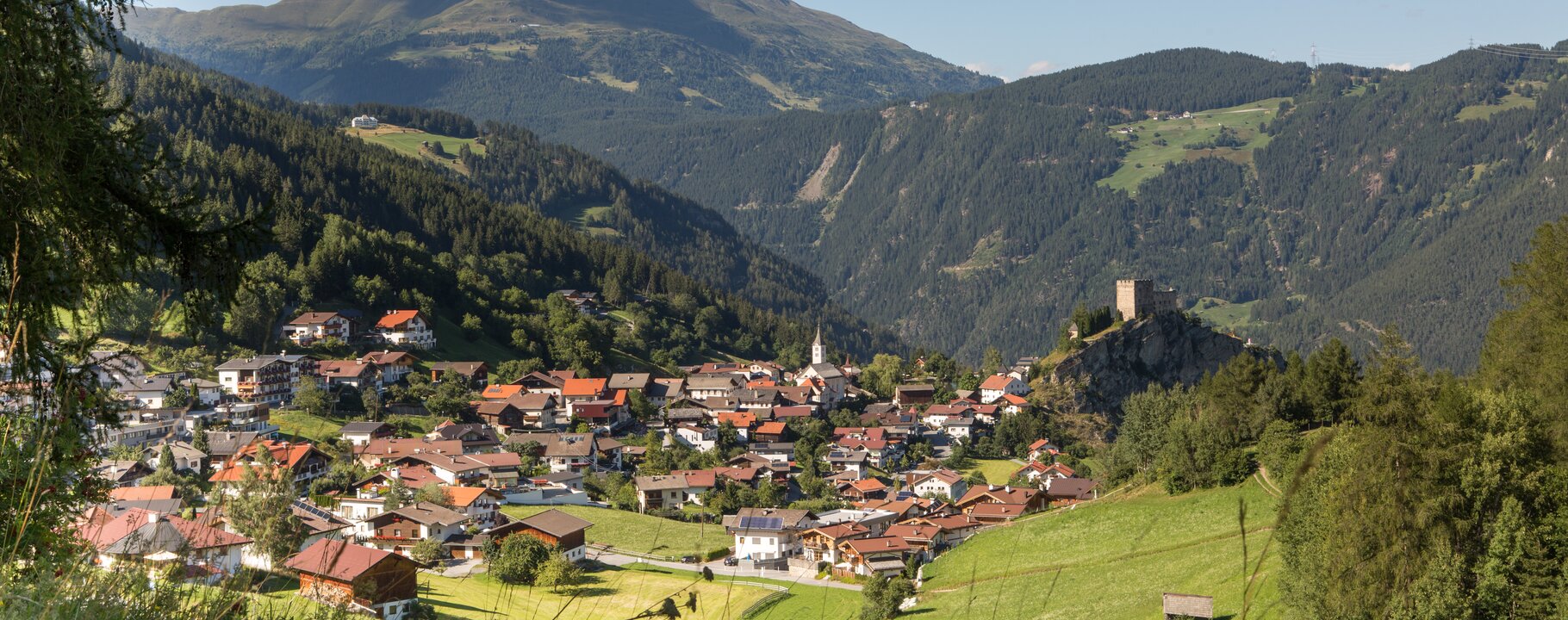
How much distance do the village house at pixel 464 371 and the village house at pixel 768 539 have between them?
34.8 meters

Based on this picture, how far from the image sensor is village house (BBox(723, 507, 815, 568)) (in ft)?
181

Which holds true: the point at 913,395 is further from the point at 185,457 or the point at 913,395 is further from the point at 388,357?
the point at 185,457

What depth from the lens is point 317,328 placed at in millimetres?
88812

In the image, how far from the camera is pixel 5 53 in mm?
6215

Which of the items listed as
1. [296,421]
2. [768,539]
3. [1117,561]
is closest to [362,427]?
[296,421]

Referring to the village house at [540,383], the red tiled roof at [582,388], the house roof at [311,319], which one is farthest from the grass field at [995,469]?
the house roof at [311,319]

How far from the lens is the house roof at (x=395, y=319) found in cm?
9300

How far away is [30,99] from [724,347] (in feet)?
412

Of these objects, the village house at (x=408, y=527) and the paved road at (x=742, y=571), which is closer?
the paved road at (x=742, y=571)

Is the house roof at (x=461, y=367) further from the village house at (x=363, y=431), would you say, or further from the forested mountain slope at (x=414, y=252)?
the village house at (x=363, y=431)

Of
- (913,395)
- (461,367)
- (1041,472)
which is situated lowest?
(913,395)

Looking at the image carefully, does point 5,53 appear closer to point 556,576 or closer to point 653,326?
point 556,576

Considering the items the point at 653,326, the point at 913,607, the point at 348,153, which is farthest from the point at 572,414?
the point at 348,153

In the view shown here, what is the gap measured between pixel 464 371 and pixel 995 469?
38.5m
